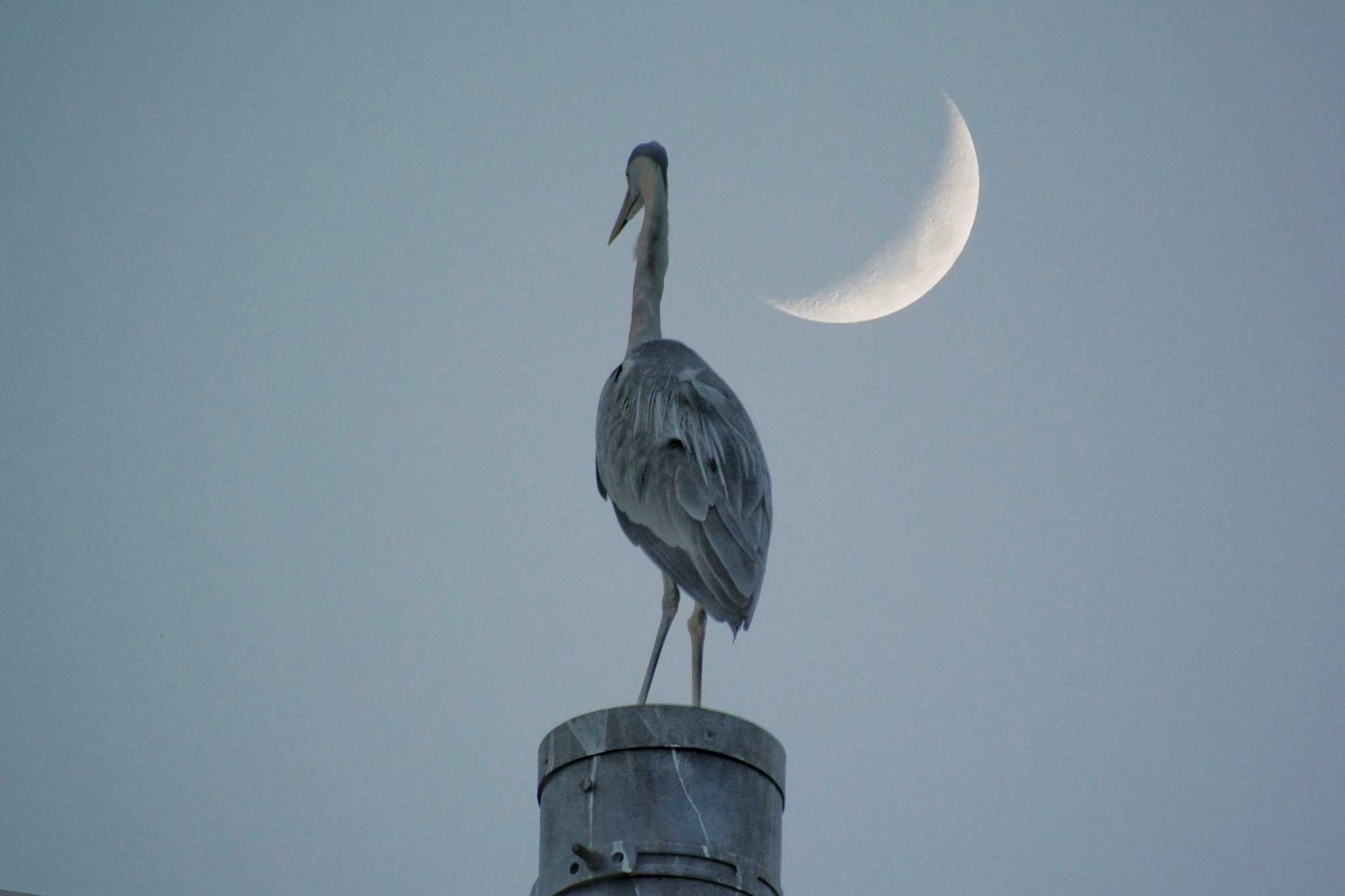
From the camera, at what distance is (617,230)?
431 inches

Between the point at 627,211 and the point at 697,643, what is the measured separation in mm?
4030

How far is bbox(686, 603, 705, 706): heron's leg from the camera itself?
7.58 metres

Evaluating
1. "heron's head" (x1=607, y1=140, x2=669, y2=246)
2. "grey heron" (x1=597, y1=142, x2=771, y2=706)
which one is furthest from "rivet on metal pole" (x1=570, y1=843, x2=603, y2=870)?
"heron's head" (x1=607, y1=140, x2=669, y2=246)

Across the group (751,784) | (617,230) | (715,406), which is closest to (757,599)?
(715,406)

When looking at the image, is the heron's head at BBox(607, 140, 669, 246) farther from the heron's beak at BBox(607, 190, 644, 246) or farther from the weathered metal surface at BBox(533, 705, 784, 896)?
the weathered metal surface at BBox(533, 705, 784, 896)

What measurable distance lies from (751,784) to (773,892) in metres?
0.39

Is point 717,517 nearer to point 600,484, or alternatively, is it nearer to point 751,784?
point 600,484

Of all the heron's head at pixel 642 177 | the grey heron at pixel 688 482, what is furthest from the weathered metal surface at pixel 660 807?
the heron's head at pixel 642 177

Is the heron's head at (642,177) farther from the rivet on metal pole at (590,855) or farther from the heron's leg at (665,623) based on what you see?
the rivet on metal pole at (590,855)

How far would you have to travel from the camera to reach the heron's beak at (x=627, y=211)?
1077cm

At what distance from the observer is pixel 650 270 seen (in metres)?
9.62

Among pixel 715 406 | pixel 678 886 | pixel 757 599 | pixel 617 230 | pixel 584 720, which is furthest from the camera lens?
pixel 617 230

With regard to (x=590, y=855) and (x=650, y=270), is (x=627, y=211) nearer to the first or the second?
(x=650, y=270)

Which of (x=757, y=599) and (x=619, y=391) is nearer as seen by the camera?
(x=757, y=599)
